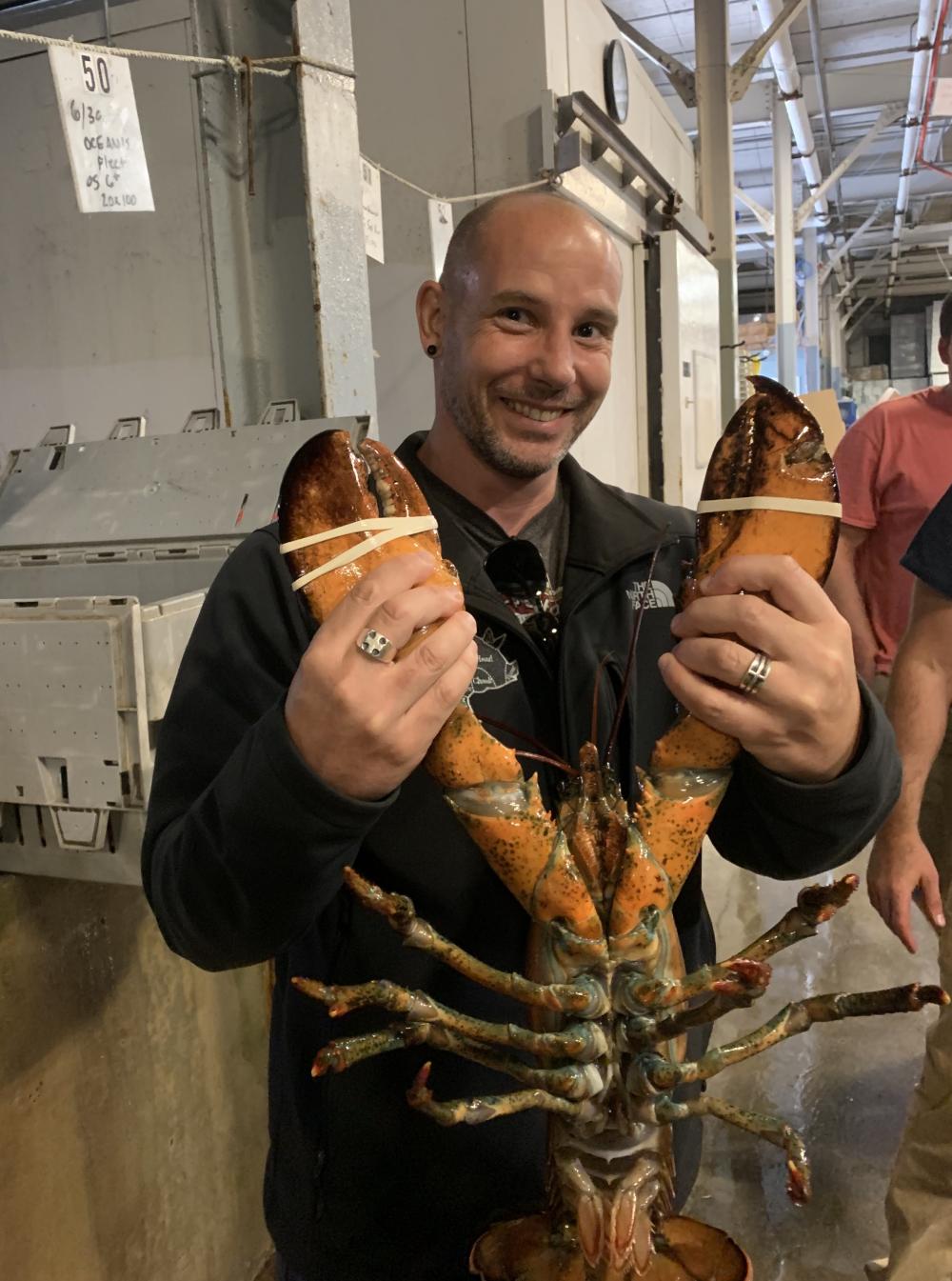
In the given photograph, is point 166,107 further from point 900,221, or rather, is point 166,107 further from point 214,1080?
point 900,221

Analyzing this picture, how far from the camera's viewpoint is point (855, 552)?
8.11 ft

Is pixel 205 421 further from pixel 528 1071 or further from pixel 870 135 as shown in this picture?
pixel 870 135

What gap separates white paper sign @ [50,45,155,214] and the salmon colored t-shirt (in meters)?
1.74

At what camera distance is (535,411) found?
1.11 meters

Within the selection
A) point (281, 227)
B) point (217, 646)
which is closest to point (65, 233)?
point (281, 227)

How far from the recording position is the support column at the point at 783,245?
6223mm

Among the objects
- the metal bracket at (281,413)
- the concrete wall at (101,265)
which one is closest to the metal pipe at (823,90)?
the concrete wall at (101,265)

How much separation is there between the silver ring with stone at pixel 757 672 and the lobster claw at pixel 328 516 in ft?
0.79

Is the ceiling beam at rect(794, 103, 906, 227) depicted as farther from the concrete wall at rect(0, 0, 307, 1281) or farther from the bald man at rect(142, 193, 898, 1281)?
the bald man at rect(142, 193, 898, 1281)

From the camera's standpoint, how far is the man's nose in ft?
3.55

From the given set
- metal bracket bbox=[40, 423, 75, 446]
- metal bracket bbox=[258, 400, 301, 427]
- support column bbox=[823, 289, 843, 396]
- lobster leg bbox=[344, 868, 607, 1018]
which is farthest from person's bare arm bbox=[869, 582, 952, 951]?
support column bbox=[823, 289, 843, 396]

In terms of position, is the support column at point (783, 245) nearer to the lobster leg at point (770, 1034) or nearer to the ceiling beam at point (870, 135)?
the ceiling beam at point (870, 135)

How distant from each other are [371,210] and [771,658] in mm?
1722

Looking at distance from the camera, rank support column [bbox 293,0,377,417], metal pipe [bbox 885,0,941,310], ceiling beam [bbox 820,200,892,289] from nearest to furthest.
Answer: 1. support column [bbox 293,0,377,417]
2. metal pipe [bbox 885,0,941,310]
3. ceiling beam [bbox 820,200,892,289]
